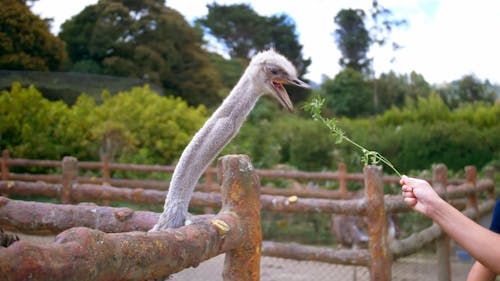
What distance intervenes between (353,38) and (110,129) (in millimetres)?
5978

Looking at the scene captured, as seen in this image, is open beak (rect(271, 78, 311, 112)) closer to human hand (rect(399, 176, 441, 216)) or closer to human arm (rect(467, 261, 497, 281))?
human hand (rect(399, 176, 441, 216))

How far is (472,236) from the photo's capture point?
4.33 ft

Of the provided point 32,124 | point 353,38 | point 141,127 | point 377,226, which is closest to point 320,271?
point 377,226

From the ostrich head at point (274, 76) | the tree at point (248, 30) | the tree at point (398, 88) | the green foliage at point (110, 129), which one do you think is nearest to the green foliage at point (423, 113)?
the tree at point (398, 88)

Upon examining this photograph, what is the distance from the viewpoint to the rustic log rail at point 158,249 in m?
0.84

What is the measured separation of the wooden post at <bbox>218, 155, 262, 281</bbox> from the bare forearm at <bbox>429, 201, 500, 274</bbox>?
47 centimetres

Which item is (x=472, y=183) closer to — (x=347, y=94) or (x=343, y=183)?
(x=343, y=183)

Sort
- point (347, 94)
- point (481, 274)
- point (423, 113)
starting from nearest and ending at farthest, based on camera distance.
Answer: point (481, 274)
point (423, 113)
point (347, 94)

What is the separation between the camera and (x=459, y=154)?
A: 9.48m

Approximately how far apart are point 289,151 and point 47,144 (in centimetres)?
429

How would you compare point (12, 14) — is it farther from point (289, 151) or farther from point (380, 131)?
point (380, 131)

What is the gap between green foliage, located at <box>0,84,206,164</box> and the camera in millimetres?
7121

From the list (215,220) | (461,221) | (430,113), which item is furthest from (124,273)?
(430,113)

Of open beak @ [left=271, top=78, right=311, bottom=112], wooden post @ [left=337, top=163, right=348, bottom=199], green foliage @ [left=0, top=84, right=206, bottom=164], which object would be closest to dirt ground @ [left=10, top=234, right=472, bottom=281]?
wooden post @ [left=337, top=163, right=348, bottom=199]
